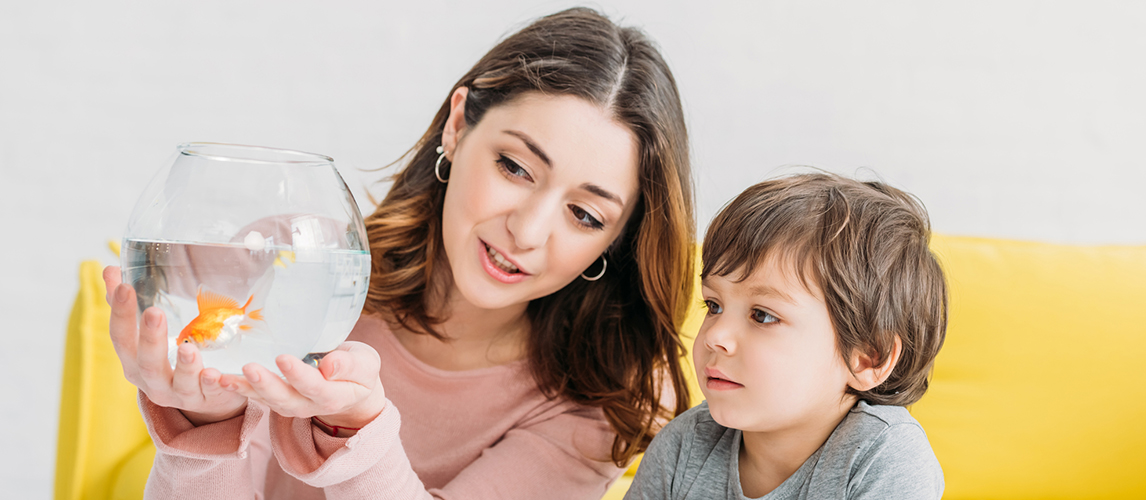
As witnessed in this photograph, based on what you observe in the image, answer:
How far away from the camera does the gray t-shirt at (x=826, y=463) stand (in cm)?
110

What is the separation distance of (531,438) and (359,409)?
566 mm

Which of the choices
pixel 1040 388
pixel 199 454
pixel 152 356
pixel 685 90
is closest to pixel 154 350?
pixel 152 356

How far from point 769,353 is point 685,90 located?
133 centimetres

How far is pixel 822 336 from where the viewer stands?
113cm

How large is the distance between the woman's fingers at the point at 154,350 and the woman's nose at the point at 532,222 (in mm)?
577

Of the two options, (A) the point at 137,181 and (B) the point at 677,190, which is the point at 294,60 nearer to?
(A) the point at 137,181

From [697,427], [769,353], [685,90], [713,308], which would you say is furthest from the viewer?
[685,90]

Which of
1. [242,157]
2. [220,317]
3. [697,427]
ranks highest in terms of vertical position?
[242,157]

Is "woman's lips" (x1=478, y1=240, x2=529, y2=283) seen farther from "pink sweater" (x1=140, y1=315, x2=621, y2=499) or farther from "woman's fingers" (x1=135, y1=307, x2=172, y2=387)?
"woman's fingers" (x1=135, y1=307, x2=172, y2=387)

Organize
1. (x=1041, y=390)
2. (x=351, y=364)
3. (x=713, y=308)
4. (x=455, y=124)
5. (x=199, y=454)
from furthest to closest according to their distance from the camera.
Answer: (x=1041, y=390) < (x=455, y=124) < (x=713, y=308) < (x=199, y=454) < (x=351, y=364)

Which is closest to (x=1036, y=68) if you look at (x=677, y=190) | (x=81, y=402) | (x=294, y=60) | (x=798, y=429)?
(x=677, y=190)

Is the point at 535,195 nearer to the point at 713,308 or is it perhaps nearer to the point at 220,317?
the point at 713,308

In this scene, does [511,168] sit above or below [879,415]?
above

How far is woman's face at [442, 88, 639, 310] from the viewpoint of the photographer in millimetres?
1265
